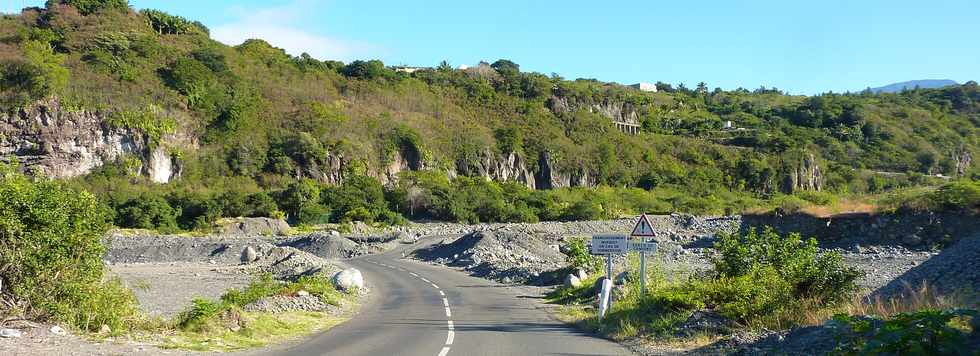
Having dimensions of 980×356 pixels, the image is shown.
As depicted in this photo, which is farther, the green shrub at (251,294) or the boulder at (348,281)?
the boulder at (348,281)

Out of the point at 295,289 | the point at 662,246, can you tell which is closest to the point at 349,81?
the point at 662,246

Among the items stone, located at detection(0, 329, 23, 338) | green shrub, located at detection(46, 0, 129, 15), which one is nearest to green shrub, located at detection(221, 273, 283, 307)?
stone, located at detection(0, 329, 23, 338)

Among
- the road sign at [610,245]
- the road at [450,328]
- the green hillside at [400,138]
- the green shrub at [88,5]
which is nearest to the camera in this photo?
the road at [450,328]

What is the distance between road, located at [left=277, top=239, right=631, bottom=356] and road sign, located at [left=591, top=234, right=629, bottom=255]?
1.81 m

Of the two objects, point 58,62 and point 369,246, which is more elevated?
point 58,62

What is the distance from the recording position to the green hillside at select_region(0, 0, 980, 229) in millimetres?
73875

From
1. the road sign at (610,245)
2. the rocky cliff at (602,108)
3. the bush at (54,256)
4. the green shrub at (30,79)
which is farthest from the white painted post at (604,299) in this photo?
the rocky cliff at (602,108)

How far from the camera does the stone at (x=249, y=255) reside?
40438mm

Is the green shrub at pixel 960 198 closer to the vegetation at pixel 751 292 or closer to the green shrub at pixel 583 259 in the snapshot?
the green shrub at pixel 583 259

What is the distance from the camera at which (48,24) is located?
93188mm

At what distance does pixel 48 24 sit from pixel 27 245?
97.0 meters

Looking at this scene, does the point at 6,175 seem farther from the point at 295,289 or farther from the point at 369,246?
the point at 369,246

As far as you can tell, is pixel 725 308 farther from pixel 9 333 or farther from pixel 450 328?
pixel 9 333

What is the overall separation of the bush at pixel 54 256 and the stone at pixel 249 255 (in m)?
28.8
